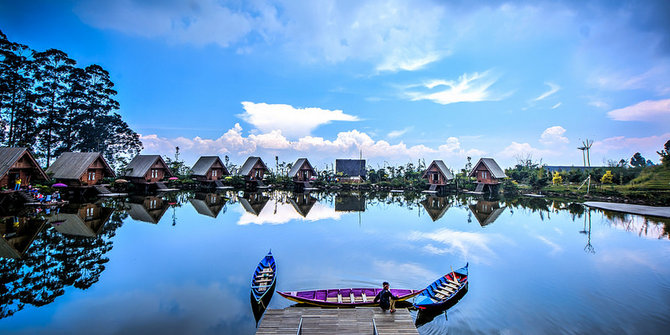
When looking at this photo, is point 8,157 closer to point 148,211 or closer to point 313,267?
point 148,211

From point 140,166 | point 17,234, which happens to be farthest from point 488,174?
point 140,166

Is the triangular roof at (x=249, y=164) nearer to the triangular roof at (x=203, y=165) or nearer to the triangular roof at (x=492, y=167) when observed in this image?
the triangular roof at (x=203, y=165)

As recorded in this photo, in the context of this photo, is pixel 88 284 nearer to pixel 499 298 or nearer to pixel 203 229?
pixel 203 229

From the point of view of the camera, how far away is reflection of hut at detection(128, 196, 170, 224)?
17461 mm

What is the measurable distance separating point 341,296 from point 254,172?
34465 mm

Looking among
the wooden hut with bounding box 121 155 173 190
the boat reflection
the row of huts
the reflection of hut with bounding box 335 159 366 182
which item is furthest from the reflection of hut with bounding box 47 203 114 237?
the reflection of hut with bounding box 335 159 366 182

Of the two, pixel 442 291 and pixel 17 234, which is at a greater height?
pixel 17 234

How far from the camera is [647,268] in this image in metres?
10.1

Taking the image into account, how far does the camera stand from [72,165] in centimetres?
2594

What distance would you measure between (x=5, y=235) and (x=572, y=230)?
26941 mm

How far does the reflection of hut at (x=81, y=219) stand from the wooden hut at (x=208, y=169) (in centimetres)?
1622

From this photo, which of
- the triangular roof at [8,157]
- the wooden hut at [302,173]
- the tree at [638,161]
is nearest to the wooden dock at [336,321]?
the triangular roof at [8,157]

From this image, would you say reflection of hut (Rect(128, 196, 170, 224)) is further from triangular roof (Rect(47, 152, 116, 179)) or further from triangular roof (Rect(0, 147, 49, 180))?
triangular roof (Rect(0, 147, 49, 180))

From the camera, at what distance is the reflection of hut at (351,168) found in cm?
4644
